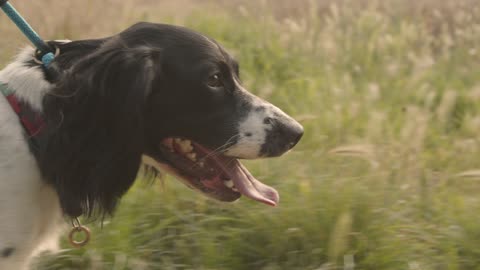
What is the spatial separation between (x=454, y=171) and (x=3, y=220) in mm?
2602

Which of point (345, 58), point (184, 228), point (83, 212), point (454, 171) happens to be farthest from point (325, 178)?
point (345, 58)

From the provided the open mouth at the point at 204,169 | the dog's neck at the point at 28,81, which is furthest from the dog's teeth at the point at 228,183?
the dog's neck at the point at 28,81

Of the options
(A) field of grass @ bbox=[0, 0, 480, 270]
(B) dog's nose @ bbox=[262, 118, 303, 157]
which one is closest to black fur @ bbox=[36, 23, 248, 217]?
(B) dog's nose @ bbox=[262, 118, 303, 157]

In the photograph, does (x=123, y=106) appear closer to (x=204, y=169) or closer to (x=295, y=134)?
(x=204, y=169)

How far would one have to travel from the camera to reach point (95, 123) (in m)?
2.54

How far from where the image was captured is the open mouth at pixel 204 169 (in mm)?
2789

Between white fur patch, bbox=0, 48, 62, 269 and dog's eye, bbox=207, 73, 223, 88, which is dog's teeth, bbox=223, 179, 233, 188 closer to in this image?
dog's eye, bbox=207, 73, 223, 88

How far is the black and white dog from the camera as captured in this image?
247cm

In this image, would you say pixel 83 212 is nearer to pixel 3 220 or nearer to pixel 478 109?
pixel 3 220

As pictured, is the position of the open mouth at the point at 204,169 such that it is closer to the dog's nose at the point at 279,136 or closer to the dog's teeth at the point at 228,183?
the dog's teeth at the point at 228,183

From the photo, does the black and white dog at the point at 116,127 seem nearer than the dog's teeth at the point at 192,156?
Yes

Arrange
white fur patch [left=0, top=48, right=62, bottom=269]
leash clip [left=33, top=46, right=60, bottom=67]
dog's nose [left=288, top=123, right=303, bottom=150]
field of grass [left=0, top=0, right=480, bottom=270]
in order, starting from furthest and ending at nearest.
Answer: field of grass [left=0, top=0, right=480, bottom=270] → dog's nose [left=288, top=123, right=303, bottom=150] → leash clip [left=33, top=46, right=60, bottom=67] → white fur patch [left=0, top=48, right=62, bottom=269]

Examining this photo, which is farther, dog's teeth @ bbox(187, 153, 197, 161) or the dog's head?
dog's teeth @ bbox(187, 153, 197, 161)

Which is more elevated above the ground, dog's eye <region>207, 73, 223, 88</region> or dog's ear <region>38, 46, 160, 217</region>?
dog's ear <region>38, 46, 160, 217</region>
